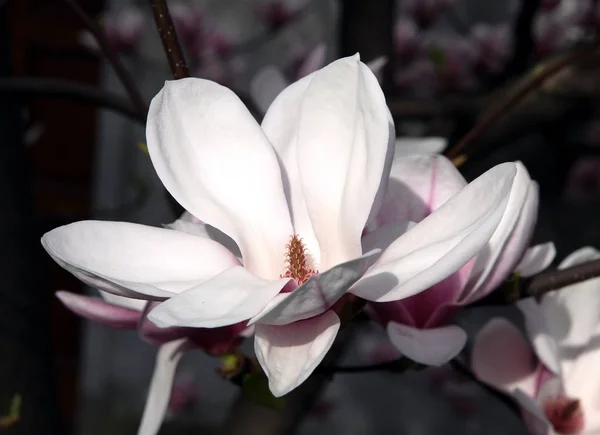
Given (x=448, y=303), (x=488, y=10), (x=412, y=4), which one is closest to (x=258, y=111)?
(x=448, y=303)

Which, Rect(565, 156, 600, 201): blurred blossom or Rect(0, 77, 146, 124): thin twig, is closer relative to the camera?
Rect(0, 77, 146, 124): thin twig

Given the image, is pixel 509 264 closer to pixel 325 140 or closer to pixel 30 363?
pixel 325 140

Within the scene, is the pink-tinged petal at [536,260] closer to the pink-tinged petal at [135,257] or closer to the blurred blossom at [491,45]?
the pink-tinged petal at [135,257]

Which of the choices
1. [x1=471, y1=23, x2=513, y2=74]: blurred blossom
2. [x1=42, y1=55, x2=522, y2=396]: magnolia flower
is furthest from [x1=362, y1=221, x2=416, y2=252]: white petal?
[x1=471, y1=23, x2=513, y2=74]: blurred blossom

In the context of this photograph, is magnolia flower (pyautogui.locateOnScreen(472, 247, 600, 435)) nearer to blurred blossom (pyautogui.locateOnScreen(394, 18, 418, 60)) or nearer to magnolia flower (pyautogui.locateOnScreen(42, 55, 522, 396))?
magnolia flower (pyautogui.locateOnScreen(42, 55, 522, 396))

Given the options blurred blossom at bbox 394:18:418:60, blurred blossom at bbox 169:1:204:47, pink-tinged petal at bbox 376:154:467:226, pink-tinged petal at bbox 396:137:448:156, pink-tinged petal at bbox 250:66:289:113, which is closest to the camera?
pink-tinged petal at bbox 376:154:467:226

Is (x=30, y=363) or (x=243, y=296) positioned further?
(x=30, y=363)

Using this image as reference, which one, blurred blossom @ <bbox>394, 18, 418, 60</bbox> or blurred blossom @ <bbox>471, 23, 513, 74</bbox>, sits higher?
blurred blossom @ <bbox>394, 18, 418, 60</bbox>
